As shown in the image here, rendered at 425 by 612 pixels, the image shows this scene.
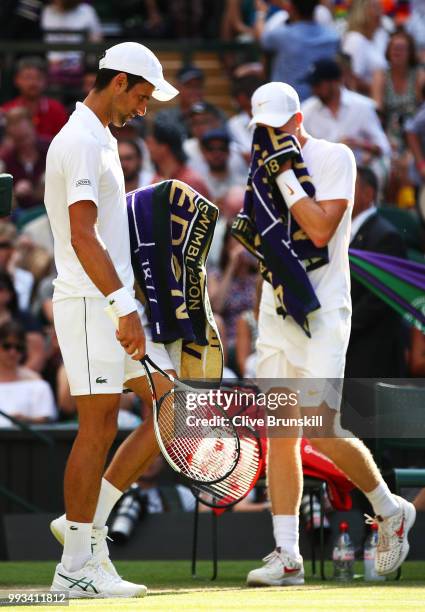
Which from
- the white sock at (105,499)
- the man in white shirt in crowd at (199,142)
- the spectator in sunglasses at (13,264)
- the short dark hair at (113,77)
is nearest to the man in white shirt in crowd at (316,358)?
the white sock at (105,499)

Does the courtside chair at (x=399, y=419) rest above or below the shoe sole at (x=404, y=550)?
above

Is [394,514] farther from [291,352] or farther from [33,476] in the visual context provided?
[33,476]

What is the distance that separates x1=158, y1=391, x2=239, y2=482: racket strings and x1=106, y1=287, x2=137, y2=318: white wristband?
40cm

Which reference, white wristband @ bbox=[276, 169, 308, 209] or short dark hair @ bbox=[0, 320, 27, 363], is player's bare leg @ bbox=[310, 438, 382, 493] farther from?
short dark hair @ bbox=[0, 320, 27, 363]

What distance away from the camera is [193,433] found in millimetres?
6582

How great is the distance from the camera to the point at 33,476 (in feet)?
32.9

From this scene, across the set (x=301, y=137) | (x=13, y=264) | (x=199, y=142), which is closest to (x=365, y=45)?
(x=199, y=142)

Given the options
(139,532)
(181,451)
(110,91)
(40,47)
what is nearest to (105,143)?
(110,91)

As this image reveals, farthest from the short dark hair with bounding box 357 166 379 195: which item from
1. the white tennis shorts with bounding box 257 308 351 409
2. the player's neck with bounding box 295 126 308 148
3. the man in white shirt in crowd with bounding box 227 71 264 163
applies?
the man in white shirt in crowd with bounding box 227 71 264 163

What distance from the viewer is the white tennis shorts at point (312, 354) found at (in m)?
7.41

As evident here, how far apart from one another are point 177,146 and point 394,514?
18.7ft

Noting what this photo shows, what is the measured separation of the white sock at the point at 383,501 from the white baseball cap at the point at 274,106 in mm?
1793

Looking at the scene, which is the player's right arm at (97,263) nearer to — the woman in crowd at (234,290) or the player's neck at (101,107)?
the player's neck at (101,107)

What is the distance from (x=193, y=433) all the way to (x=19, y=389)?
420cm
